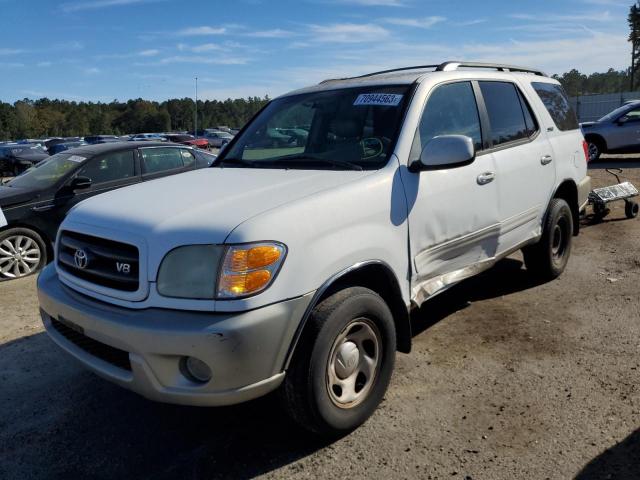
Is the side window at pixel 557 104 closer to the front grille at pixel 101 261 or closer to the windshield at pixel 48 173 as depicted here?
the front grille at pixel 101 261

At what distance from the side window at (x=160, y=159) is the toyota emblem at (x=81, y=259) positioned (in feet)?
16.5

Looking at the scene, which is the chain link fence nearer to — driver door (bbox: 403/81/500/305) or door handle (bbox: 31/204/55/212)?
door handle (bbox: 31/204/55/212)

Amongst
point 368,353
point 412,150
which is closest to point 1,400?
point 368,353

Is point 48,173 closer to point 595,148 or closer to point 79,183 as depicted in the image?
point 79,183

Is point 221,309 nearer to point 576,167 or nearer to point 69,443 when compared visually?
point 69,443

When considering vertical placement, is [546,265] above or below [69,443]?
above

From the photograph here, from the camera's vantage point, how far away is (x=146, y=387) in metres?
2.53

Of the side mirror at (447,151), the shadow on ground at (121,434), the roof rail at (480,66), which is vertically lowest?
the shadow on ground at (121,434)

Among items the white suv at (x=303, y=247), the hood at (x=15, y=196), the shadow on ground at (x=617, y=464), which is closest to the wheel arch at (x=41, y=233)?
the hood at (x=15, y=196)

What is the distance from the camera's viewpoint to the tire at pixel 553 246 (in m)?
5.06

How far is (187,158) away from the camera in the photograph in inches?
330

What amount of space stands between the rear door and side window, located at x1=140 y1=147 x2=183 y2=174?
504 cm

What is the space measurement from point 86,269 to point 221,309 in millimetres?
919

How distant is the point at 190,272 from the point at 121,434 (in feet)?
4.14
